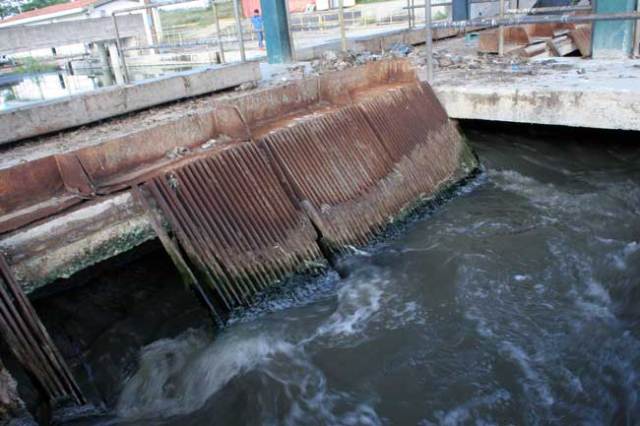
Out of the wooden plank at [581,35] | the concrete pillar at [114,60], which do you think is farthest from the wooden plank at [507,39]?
the concrete pillar at [114,60]

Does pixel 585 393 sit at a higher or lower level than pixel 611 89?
lower

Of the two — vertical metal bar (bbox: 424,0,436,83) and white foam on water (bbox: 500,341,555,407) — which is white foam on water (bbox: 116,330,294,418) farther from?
vertical metal bar (bbox: 424,0,436,83)

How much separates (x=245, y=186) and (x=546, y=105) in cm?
352

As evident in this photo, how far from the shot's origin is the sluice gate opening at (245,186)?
421 centimetres

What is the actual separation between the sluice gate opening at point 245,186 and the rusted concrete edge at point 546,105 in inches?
17.0

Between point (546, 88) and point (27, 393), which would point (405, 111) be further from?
point (27, 393)

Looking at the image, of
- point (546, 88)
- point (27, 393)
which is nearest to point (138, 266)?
point (27, 393)

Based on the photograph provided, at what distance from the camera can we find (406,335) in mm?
4352

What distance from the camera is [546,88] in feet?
20.1

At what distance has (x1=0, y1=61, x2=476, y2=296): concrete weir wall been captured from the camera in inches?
162

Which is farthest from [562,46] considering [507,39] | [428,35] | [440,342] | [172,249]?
[172,249]

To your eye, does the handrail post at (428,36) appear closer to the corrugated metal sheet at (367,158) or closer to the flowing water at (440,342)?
the corrugated metal sheet at (367,158)

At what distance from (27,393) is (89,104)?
3429 mm

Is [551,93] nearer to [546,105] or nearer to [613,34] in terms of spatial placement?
[546,105]
